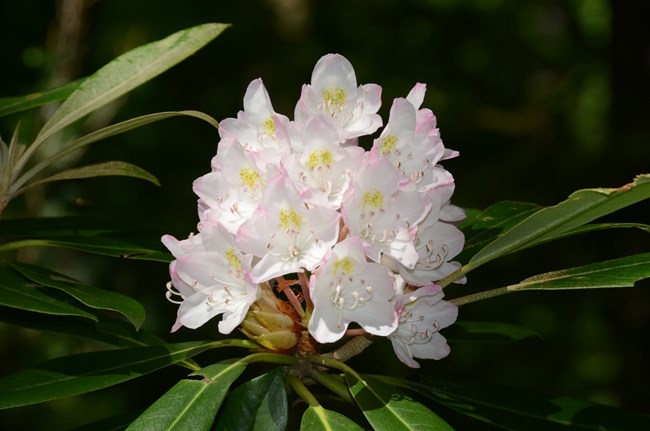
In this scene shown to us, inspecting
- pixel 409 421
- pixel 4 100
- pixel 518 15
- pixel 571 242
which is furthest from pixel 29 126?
pixel 518 15

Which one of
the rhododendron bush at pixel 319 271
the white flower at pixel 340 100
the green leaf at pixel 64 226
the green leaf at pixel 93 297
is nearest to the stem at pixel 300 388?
the rhododendron bush at pixel 319 271

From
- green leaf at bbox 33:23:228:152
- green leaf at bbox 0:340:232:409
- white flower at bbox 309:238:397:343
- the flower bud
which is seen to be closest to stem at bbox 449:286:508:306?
white flower at bbox 309:238:397:343

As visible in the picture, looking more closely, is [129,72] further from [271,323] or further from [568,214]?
[568,214]

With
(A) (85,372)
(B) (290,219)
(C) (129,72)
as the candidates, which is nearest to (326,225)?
(B) (290,219)

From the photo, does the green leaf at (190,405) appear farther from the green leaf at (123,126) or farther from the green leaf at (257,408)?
the green leaf at (123,126)

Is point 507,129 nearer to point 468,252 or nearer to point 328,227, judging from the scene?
point 468,252
